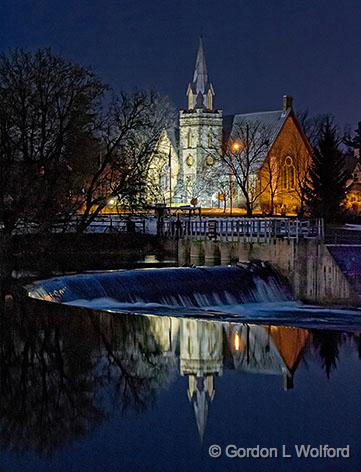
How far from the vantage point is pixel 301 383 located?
19.8m

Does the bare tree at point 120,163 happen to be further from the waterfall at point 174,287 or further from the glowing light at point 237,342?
the glowing light at point 237,342

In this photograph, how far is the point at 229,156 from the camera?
329ft

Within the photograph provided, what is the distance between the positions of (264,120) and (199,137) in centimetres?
854

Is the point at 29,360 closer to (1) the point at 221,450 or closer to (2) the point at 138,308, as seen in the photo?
(1) the point at 221,450

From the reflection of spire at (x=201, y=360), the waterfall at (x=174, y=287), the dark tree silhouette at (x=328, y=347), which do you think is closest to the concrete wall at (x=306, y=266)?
the waterfall at (x=174, y=287)

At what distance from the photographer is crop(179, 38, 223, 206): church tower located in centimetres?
10600

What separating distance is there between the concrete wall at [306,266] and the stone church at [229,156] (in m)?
43.6

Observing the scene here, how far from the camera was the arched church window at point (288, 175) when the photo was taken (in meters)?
102

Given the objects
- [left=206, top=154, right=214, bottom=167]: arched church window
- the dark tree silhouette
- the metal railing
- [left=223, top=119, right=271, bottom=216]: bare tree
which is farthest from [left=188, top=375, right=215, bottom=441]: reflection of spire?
[left=206, top=154, right=214, bottom=167]: arched church window

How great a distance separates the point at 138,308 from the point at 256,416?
15.8 m

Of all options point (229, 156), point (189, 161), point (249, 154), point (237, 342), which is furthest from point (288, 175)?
point (237, 342)

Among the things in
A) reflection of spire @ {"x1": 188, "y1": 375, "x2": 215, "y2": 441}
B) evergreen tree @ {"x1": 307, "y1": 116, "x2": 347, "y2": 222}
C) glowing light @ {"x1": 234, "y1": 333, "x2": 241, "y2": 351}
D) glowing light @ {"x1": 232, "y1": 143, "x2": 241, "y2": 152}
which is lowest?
reflection of spire @ {"x1": 188, "y1": 375, "x2": 215, "y2": 441}

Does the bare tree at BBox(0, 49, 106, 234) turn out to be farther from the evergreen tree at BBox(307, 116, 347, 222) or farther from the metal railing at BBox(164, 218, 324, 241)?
the evergreen tree at BBox(307, 116, 347, 222)

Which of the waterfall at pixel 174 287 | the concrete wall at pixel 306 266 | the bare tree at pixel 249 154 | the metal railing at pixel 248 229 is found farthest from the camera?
the bare tree at pixel 249 154
